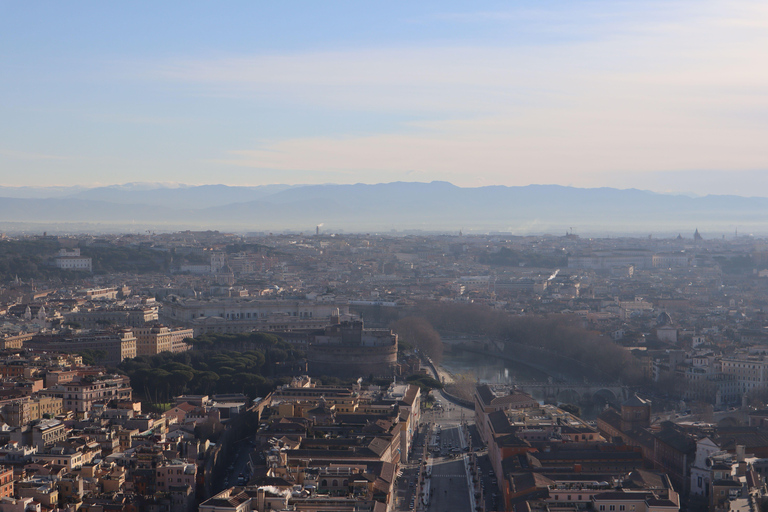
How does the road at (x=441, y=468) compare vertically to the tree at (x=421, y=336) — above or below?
below

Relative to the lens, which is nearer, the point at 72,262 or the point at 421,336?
the point at 421,336

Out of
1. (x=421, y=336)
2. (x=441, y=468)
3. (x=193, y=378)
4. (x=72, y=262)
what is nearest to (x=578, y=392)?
(x=421, y=336)

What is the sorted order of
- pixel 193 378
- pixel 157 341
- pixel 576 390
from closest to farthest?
pixel 193 378, pixel 576 390, pixel 157 341

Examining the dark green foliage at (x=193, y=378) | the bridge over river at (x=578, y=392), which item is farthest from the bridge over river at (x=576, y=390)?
the dark green foliage at (x=193, y=378)

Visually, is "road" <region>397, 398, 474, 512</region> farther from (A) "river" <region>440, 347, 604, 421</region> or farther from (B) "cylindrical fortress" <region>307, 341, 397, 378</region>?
(B) "cylindrical fortress" <region>307, 341, 397, 378</region>

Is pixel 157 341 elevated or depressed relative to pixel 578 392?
elevated

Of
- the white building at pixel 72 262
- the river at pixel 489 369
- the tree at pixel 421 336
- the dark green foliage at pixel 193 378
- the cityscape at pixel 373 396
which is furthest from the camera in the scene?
the white building at pixel 72 262

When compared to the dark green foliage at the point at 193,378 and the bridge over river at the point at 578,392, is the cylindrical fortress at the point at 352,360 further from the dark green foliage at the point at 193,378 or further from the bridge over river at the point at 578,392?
the bridge over river at the point at 578,392

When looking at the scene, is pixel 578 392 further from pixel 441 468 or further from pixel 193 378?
pixel 441 468

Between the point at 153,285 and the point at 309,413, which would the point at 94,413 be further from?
the point at 153,285

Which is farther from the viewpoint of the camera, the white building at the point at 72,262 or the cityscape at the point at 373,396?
the white building at the point at 72,262

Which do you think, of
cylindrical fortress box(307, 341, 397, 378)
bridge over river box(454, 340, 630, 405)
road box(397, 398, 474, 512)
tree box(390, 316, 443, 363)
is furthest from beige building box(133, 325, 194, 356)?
bridge over river box(454, 340, 630, 405)

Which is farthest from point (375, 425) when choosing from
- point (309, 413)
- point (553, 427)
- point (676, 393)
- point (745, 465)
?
point (676, 393)
